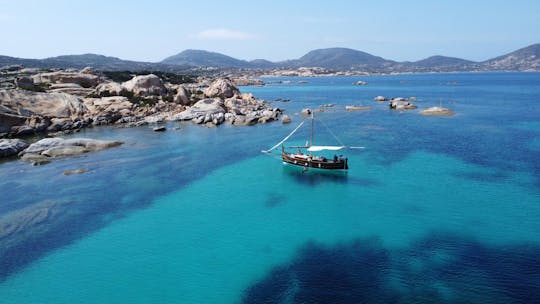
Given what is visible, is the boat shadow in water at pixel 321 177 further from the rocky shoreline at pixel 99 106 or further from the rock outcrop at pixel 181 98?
the rock outcrop at pixel 181 98

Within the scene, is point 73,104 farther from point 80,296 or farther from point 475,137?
point 475,137

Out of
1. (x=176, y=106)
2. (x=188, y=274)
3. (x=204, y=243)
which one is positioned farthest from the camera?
(x=176, y=106)

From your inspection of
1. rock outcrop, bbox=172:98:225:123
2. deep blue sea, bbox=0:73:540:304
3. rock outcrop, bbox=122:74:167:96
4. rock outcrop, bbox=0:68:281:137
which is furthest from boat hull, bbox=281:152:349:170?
rock outcrop, bbox=122:74:167:96

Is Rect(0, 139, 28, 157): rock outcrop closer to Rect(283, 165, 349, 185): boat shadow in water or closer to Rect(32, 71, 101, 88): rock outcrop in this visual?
Rect(283, 165, 349, 185): boat shadow in water

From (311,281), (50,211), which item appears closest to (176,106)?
(50,211)

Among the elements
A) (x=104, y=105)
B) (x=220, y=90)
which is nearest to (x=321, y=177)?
(x=104, y=105)

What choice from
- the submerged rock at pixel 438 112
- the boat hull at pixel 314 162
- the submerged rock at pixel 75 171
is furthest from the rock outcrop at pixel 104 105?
the submerged rock at pixel 438 112

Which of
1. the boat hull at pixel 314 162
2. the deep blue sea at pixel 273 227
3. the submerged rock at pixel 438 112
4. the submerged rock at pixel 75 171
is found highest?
the submerged rock at pixel 438 112
